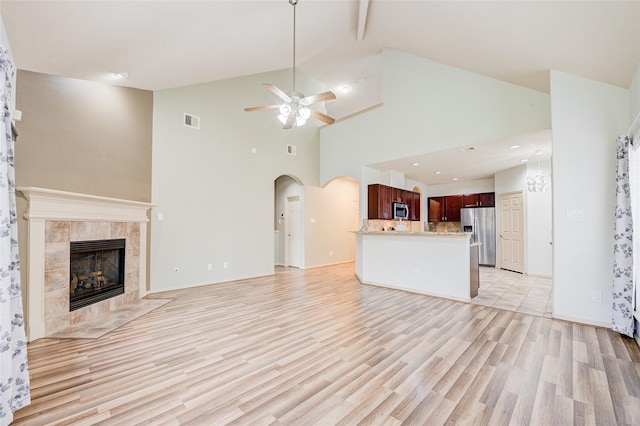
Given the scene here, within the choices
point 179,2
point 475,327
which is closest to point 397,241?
point 475,327

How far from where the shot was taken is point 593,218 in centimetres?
335

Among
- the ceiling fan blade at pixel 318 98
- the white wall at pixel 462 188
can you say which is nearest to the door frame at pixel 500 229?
the white wall at pixel 462 188

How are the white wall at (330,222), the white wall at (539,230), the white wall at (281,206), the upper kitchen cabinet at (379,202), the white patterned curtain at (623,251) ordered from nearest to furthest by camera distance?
the white patterned curtain at (623,251) < the white wall at (539,230) < the upper kitchen cabinet at (379,202) < the white wall at (330,222) < the white wall at (281,206)

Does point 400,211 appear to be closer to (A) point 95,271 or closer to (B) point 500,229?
(B) point 500,229

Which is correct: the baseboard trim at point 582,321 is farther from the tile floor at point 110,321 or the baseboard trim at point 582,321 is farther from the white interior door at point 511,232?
the tile floor at point 110,321

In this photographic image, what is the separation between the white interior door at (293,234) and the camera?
7.80m

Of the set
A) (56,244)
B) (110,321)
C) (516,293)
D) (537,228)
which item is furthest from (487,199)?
(56,244)

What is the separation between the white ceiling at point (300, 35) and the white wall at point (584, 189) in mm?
243

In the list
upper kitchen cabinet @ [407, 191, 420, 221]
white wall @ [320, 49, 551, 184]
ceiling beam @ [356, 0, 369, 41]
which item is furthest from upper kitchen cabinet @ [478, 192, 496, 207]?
ceiling beam @ [356, 0, 369, 41]

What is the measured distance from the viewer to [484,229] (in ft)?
26.0

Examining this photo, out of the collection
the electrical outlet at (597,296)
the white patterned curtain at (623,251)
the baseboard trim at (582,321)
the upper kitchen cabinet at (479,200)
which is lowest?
the baseboard trim at (582,321)

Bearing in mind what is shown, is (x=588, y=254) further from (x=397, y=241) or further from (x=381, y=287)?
(x=381, y=287)

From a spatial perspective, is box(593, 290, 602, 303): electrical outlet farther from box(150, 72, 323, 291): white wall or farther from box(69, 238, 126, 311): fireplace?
box(69, 238, 126, 311): fireplace

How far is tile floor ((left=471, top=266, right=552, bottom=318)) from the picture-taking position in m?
4.02
